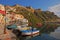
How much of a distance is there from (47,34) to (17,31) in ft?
3.45

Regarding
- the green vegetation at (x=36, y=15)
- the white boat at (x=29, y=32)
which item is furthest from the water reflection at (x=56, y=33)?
the white boat at (x=29, y=32)

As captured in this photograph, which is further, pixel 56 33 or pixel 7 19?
pixel 56 33

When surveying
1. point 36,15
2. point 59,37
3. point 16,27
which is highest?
point 36,15

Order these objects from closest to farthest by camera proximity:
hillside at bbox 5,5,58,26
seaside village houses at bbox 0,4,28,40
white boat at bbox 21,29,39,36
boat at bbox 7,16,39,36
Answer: seaside village houses at bbox 0,4,28,40, hillside at bbox 5,5,58,26, boat at bbox 7,16,39,36, white boat at bbox 21,29,39,36

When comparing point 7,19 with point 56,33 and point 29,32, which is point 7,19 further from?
point 56,33

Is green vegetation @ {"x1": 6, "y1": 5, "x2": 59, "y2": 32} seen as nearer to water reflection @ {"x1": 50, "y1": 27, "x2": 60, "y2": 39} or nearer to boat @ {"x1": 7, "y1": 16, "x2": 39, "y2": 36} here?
boat @ {"x1": 7, "y1": 16, "x2": 39, "y2": 36}

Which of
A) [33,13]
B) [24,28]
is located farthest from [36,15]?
[24,28]

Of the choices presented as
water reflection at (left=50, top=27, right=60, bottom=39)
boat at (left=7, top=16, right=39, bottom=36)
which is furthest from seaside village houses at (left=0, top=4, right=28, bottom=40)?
water reflection at (left=50, top=27, right=60, bottom=39)

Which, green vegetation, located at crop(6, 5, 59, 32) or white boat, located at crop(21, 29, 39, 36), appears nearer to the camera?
green vegetation, located at crop(6, 5, 59, 32)

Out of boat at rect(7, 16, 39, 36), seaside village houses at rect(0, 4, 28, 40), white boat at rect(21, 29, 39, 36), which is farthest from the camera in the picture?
white boat at rect(21, 29, 39, 36)

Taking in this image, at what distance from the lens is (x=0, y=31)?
4.66 m

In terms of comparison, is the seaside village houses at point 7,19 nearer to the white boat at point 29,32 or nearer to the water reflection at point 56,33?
the white boat at point 29,32

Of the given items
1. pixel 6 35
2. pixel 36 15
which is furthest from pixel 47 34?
pixel 6 35

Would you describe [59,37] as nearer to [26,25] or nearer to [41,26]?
[41,26]
